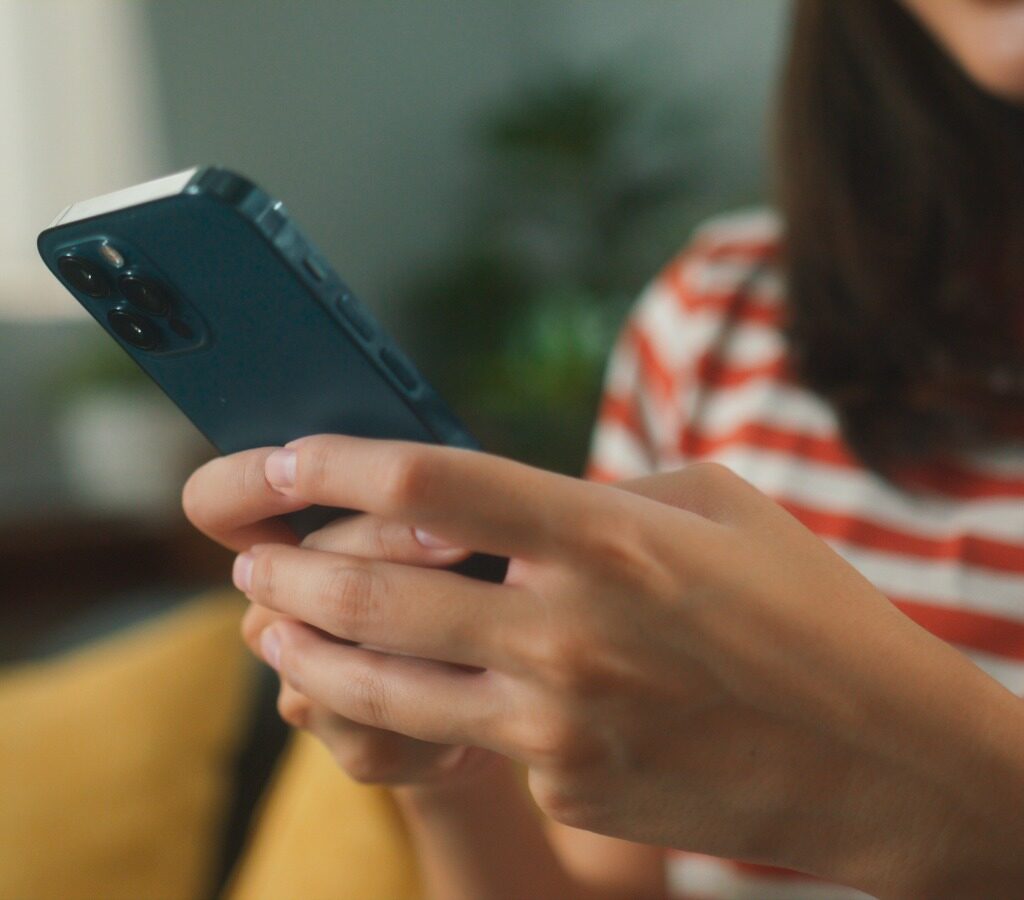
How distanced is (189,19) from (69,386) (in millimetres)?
967

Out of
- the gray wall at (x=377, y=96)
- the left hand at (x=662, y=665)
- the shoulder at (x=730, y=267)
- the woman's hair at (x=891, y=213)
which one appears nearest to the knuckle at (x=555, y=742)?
the left hand at (x=662, y=665)

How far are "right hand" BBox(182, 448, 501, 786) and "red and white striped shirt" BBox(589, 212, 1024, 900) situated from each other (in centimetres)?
31

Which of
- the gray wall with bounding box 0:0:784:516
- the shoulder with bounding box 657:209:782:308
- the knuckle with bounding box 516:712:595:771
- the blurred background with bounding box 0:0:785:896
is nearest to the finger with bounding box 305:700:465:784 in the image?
the knuckle with bounding box 516:712:595:771

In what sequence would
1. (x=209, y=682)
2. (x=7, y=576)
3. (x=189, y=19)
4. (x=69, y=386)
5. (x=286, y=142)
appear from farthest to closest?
(x=286, y=142) → (x=189, y=19) → (x=69, y=386) → (x=7, y=576) → (x=209, y=682)

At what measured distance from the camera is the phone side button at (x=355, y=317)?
33 cm

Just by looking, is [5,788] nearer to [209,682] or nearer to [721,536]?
[209,682]

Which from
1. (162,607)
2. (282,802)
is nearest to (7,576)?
(162,607)

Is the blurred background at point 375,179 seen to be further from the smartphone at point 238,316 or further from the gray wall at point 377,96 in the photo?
the smartphone at point 238,316

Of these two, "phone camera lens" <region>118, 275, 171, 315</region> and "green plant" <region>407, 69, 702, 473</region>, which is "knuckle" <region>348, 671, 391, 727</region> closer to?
"phone camera lens" <region>118, 275, 171, 315</region>

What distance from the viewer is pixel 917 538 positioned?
662 mm

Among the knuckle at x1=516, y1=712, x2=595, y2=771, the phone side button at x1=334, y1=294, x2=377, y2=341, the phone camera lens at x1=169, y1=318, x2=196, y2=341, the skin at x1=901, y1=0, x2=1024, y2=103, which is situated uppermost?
the phone camera lens at x1=169, y1=318, x2=196, y2=341

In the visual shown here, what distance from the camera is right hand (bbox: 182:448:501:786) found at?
13.5 inches

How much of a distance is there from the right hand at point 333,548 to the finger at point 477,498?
0.05 m

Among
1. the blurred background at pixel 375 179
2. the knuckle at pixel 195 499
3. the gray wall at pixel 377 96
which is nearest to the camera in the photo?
the knuckle at pixel 195 499
